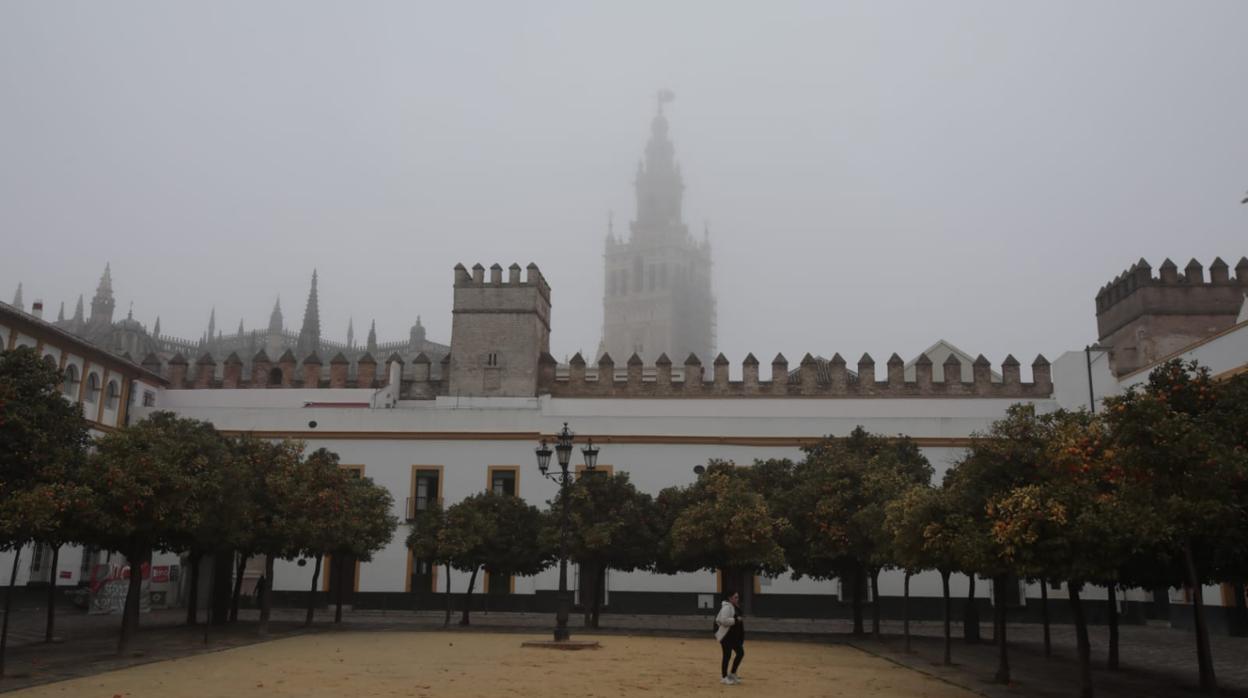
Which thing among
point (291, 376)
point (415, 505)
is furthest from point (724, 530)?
point (291, 376)

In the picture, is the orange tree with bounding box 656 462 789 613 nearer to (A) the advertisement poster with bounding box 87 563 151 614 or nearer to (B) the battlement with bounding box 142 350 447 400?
(A) the advertisement poster with bounding box 87 563 151 614

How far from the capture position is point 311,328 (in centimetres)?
7794

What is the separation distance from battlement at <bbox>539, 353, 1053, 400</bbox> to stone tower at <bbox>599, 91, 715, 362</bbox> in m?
62.4

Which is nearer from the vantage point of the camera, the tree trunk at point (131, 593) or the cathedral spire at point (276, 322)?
the tree trunk at point (131, 593)

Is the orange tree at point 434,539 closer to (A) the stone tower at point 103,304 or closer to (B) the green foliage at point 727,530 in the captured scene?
(B) the green foliage at point 727,530

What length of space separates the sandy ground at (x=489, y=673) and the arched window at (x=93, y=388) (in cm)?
1692

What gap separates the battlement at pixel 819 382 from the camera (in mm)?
40062

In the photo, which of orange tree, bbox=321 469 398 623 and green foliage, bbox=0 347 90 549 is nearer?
green foliage, bbox=0 347 90 549

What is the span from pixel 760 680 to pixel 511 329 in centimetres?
2908

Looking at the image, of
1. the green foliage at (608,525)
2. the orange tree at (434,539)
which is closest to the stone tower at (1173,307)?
the green foliage at (608,525)

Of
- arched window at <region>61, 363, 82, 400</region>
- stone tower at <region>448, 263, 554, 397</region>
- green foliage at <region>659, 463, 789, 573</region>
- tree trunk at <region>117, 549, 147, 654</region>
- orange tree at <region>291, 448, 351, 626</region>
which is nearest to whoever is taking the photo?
tree trunk at <region>117, 549, 147, 654</region>

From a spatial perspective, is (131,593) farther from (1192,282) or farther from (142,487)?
(1192,282)

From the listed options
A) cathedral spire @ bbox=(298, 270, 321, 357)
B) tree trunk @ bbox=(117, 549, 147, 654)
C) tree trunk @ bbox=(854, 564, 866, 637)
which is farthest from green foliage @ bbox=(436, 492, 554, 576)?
cathedral spire @ bbox=(298, 270, 321, 357)

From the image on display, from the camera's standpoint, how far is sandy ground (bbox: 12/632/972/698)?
13516mm
